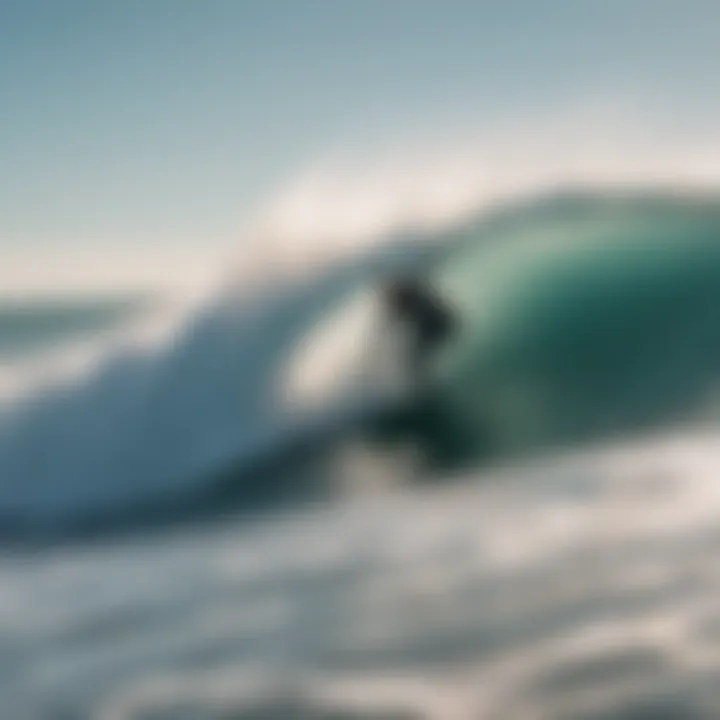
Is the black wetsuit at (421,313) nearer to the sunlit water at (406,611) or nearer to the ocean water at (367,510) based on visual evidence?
the ocean water at (367,510)

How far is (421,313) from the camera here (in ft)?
10.4

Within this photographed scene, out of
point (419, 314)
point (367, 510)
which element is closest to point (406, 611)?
point (367, 510)

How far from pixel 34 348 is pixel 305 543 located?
69.4 inches

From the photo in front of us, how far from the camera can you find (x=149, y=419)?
2.98 meters

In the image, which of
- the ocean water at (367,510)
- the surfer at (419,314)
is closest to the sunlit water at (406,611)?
the ocean water at (367,510)

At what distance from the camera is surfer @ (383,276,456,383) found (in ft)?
10.3

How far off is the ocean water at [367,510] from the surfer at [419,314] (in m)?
0.05

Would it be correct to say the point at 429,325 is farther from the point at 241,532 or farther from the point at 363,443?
the point at 241,532

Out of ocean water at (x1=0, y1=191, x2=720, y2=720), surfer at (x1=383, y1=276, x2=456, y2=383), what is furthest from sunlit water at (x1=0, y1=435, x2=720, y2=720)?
surfer at (x1=383, y1=276, x2=456, y2=383)

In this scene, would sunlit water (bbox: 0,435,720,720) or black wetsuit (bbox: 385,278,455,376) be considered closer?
sunlit water (bbox: 0,435,720,720)

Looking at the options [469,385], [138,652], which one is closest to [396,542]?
[138,652]

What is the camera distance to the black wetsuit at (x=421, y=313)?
3.14m

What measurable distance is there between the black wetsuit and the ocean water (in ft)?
0.17

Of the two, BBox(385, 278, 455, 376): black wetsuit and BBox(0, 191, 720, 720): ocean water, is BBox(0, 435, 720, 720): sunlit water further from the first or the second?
BBox(385, 278, 455, 376): black wetsuit
